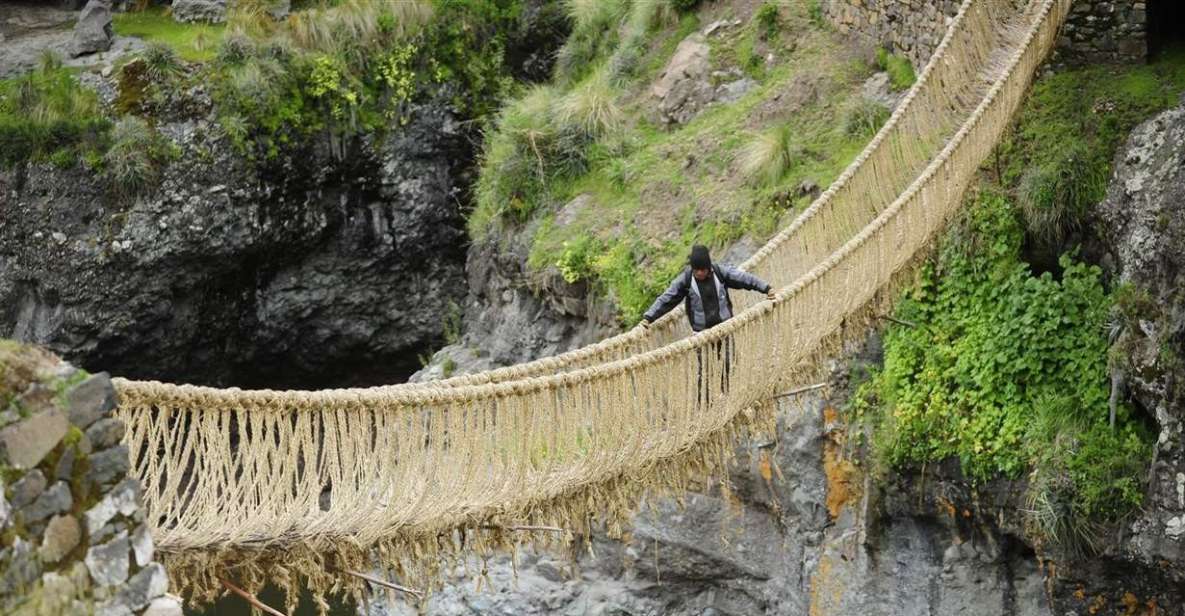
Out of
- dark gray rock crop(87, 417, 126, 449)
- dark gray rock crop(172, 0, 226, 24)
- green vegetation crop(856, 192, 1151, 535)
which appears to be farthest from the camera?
dark gray rock crop(172, 0, 226, 24)

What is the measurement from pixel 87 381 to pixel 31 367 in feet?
0.46

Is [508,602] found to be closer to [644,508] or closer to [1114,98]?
[644,508]

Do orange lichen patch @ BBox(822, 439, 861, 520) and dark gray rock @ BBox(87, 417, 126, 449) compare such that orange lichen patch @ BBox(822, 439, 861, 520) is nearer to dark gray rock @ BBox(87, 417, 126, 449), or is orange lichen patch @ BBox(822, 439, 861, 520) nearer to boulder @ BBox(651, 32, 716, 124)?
boulder @ BBox(651, 32, 716, 124)

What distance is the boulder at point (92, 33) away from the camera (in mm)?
12883

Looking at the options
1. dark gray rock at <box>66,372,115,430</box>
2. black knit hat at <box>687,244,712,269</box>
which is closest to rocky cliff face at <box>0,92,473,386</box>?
black knit hat at <box>687,244,712,269</box>

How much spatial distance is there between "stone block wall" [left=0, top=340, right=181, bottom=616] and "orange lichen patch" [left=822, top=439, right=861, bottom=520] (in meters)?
5.09

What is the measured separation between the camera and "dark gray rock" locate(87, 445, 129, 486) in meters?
3.57

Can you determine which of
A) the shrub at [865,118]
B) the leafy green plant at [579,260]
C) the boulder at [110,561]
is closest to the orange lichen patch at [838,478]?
the shrub at [865,118]

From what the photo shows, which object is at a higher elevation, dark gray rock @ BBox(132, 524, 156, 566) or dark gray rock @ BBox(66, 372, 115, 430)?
dark gray rock @ BBox(66, 372, 115, 430)

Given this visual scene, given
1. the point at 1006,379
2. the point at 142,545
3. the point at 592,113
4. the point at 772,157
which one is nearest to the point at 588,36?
the point at 592,113

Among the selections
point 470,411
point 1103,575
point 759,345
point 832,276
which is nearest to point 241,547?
point 470,411

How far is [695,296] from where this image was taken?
6.55 metres

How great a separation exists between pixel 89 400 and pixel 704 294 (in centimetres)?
343

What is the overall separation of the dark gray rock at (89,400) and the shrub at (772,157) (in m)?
6.39
